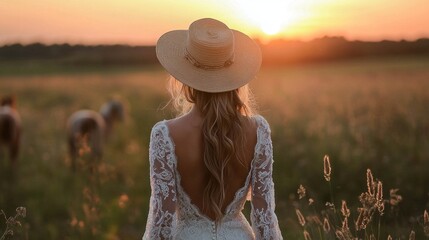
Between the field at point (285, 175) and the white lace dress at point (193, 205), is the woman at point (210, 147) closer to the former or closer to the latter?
the white lace dress at point (193, 205)

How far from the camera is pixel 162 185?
337cm

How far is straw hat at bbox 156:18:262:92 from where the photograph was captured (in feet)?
11.0

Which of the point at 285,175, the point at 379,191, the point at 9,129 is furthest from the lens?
the point at 9,129

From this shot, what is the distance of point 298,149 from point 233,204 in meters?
6.94

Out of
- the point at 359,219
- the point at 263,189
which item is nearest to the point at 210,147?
the point at 263,189

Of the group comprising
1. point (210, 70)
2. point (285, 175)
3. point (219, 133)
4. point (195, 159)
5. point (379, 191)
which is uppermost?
point (210, 70)

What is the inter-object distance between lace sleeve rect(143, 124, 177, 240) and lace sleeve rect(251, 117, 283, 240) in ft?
1.41

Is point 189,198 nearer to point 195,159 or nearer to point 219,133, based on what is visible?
point 195,159

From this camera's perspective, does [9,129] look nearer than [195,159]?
No

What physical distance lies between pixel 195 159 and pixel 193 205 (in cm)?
26

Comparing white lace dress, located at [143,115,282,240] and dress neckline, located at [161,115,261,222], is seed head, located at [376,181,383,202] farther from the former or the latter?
dress neckline, located at [161,115,261,222]

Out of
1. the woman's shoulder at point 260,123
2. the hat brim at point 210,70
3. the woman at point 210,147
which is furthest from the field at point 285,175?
the hat brim at point 210,70

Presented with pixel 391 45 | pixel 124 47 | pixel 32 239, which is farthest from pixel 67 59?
pixel 32 239

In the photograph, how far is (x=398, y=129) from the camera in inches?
432
